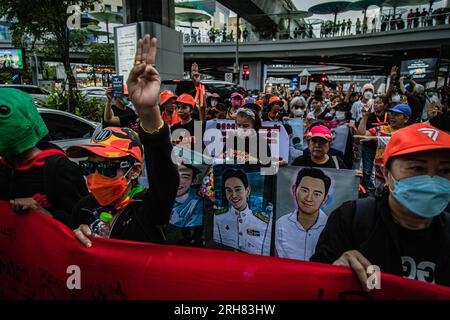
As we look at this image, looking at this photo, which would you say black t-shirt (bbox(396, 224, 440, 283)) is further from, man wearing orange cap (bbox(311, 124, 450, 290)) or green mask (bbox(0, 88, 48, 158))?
green mask (bbox(0, 88, 48, 158))

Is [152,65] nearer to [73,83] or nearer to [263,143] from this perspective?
[263,143]

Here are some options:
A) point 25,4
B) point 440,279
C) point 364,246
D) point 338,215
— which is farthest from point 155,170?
point 25,4

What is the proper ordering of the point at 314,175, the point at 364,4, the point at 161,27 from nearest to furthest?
1. the point at 314,175
2. the point at 161,27
3. the point at 364,4

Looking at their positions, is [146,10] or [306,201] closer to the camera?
[306,201]

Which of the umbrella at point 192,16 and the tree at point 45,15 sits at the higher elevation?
the umbrella at point 192,16

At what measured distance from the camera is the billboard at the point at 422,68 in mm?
13345

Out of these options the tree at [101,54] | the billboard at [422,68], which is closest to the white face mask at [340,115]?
the billboard at [422,68]

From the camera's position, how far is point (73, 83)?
10.3 metres

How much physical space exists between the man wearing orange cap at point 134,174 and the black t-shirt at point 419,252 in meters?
1.12

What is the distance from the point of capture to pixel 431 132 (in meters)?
1.48

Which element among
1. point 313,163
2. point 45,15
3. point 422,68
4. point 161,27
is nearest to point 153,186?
point 313,163

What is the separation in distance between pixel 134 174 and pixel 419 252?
1530 mm

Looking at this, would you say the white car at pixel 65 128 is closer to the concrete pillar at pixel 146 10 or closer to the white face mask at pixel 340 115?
the white face mask at pixel 340 115

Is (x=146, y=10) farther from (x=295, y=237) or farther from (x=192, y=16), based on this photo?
(x=192, y=16)
